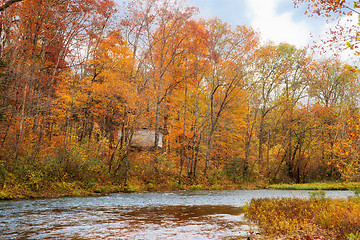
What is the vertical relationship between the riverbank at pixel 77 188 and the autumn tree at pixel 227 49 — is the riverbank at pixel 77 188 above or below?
below

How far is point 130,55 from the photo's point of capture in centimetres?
2778

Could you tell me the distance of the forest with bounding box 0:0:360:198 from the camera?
15.9 meters

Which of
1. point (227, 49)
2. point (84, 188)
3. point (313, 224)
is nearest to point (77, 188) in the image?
point (84, 188)

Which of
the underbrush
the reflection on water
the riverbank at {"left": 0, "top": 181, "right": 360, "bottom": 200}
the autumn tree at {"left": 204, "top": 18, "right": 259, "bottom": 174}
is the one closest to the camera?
the underbrush

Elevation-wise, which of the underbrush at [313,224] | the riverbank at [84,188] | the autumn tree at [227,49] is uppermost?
the autumn tree at [227,49]

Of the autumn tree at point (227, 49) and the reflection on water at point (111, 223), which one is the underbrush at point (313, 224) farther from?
the autumn tree at point (227, 49)

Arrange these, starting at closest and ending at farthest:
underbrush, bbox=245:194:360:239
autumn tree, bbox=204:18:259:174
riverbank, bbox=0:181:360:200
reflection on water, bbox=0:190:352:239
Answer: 1. underbrush, bbox=245:194:360:239
2. reflection on water, bbox=0:190:352:239
3. riverbank, bbox=0:181:360:200
4. autumn tree, bbox=204:18:259:174

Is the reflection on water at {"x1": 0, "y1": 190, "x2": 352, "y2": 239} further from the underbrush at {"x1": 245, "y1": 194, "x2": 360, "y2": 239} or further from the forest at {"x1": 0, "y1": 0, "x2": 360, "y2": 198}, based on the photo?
the forest at {"x1": 0, "y1": 0, "x2": 360, "y2": 198}

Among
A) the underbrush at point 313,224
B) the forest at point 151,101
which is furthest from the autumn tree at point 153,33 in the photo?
the underbrush at point 313,224

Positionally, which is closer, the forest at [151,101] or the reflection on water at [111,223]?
the reflection on water at [111,223]

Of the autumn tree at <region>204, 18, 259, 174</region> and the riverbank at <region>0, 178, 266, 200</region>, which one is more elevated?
the autumn tree at <region>204, 18, 259, 174</region>

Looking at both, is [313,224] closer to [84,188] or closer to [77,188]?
[77,188]

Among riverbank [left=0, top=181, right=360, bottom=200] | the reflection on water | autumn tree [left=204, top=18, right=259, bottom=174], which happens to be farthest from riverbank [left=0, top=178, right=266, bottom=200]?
autumn tree [left=204, top=18, right=259, bottom=174]

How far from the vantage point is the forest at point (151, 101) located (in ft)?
52.2
